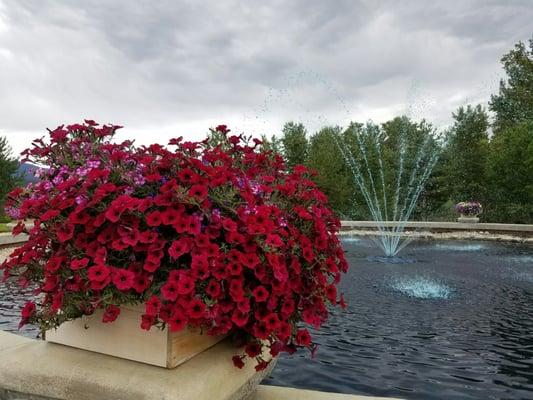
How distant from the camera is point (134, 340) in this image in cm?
209

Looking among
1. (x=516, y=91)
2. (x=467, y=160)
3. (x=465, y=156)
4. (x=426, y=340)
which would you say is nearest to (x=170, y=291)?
(x=426, y=340)

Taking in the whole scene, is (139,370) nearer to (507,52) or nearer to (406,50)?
(406,50)

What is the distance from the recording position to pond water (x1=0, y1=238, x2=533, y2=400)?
3.18 m

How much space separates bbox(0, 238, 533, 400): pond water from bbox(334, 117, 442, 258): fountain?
521 inches

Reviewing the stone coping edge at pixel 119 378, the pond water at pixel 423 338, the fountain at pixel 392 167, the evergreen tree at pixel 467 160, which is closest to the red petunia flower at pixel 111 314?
the stone coping edge at pixel 119 378

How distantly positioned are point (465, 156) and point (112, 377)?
26.3 m

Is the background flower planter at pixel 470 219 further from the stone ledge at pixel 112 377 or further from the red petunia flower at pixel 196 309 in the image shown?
the red petunia flower at pixel 196 309

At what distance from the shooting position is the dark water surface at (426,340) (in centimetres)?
317

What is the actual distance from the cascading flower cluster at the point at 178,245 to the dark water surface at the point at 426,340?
4.18 ft

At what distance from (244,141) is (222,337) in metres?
1.12

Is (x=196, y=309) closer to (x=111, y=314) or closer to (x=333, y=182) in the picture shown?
(x=111, y=314)

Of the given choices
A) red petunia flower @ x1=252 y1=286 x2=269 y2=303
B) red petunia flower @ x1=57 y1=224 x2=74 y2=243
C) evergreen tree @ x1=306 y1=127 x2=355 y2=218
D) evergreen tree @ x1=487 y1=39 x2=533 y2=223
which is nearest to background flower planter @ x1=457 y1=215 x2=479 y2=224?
evergreen tree @ x1=487 y1=39 x2=533 y2=223

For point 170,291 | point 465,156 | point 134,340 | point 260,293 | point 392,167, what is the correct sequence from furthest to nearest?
1. point 392,167
2. point 465,156
3. point 134,340
4. point 260,293
5. point 170,291

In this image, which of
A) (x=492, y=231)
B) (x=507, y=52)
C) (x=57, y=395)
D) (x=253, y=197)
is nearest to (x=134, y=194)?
(x=253, y=197)
